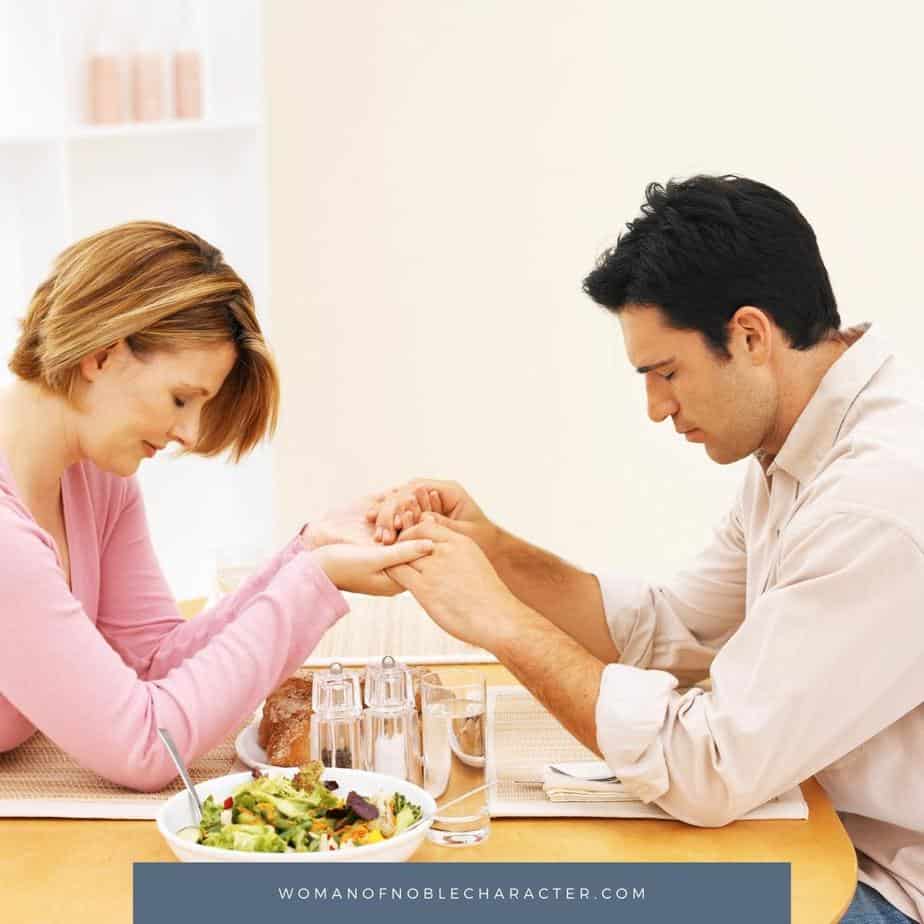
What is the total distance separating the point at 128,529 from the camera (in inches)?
73.2

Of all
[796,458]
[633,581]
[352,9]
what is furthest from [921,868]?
[352,9]

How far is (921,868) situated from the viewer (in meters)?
1.48

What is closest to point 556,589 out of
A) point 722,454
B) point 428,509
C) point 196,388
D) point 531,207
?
point 428,509

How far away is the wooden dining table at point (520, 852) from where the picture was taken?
47.0 inches

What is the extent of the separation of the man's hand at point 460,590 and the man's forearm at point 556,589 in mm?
362

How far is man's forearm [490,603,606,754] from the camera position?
143 centimetres

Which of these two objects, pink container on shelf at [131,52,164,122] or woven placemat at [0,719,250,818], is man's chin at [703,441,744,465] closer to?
woven placemat at [0,719,250,818]

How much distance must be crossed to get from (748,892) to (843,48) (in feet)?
9.16

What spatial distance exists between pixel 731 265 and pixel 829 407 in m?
0.20

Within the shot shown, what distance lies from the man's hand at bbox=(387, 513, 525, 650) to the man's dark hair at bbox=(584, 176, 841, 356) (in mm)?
379

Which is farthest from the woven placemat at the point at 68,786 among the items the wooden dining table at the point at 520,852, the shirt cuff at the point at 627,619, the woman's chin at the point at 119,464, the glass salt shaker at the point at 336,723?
the shirt cuff at the point at 627,619

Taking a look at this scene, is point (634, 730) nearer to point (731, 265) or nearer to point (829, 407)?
point (829, 407)

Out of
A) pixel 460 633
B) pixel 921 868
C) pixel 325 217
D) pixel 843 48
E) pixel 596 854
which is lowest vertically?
pixel 921 868

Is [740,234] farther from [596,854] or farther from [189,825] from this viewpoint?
[189,825]
